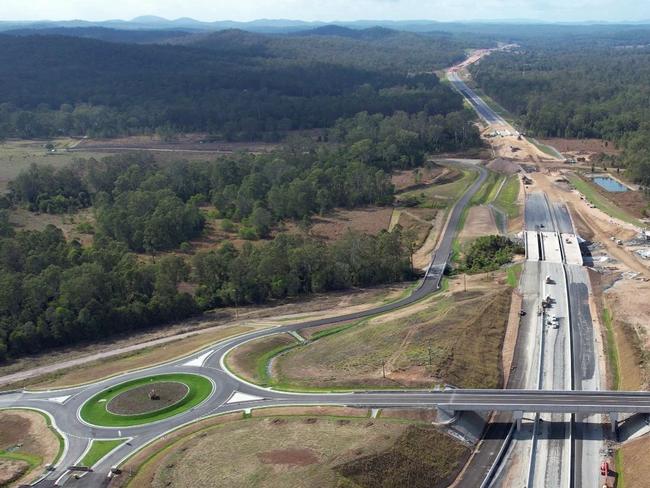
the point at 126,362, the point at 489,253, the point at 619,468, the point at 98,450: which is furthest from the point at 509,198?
the point at 98,450

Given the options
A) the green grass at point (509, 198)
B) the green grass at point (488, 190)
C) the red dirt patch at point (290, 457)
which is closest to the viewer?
the red dirt patch at point (290, 457)

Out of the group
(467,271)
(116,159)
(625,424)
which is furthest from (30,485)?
(116,159)

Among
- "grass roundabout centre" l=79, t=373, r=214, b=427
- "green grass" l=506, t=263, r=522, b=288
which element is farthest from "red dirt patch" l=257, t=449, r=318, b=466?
"green grass" l=506, t=263, r=522, b=288

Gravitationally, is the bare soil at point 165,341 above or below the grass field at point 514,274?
below

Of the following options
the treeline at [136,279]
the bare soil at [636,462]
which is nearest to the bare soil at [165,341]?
the treeline at [136,279]

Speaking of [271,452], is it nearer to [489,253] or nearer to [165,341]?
[165,341]

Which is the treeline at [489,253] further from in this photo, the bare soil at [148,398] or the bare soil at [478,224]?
the bare soil at [148,398]

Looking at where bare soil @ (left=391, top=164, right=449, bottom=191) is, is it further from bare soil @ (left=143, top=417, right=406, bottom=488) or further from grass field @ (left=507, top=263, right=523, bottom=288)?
bare soil @ (left=143, top=417, right=406, bottom=488)
